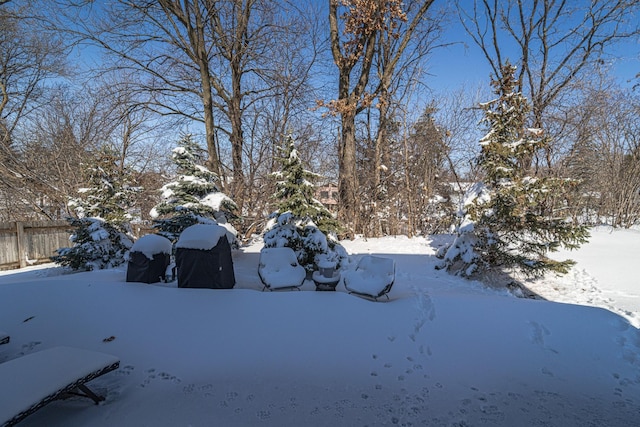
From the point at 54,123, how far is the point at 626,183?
82.4ft

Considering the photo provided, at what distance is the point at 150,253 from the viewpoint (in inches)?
178

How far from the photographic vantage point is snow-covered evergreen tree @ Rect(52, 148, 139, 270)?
7184mm

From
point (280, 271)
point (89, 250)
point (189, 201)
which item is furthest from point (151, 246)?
point (89, 250)

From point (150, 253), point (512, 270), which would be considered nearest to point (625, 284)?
point (512, 270)

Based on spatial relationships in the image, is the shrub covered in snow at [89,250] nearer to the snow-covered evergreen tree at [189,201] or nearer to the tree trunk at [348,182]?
the snow-covered evergreen tree at [189,201]

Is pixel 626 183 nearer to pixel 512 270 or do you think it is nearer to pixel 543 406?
pixel 512 270

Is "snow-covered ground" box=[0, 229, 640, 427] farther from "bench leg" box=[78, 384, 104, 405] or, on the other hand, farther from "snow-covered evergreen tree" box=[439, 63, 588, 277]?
"snow-covered evergreen tree" box=[439, 63, 588, 277]

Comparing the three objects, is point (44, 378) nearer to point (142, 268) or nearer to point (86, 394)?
point (86, 394)

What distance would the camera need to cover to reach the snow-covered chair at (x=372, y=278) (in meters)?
4.03

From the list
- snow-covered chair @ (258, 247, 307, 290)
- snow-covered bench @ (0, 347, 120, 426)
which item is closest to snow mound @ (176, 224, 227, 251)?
snow-covered chair @ (258, 247, 307, 290)

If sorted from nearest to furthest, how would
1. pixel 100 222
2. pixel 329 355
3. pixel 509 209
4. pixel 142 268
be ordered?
pixel 329 355 < pixel 142 268 < pixel 509 209 < pixel 100 222

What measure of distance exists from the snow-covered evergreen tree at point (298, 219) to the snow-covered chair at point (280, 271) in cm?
125

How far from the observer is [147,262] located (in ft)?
14.7

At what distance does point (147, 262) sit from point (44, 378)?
8.91 ft
